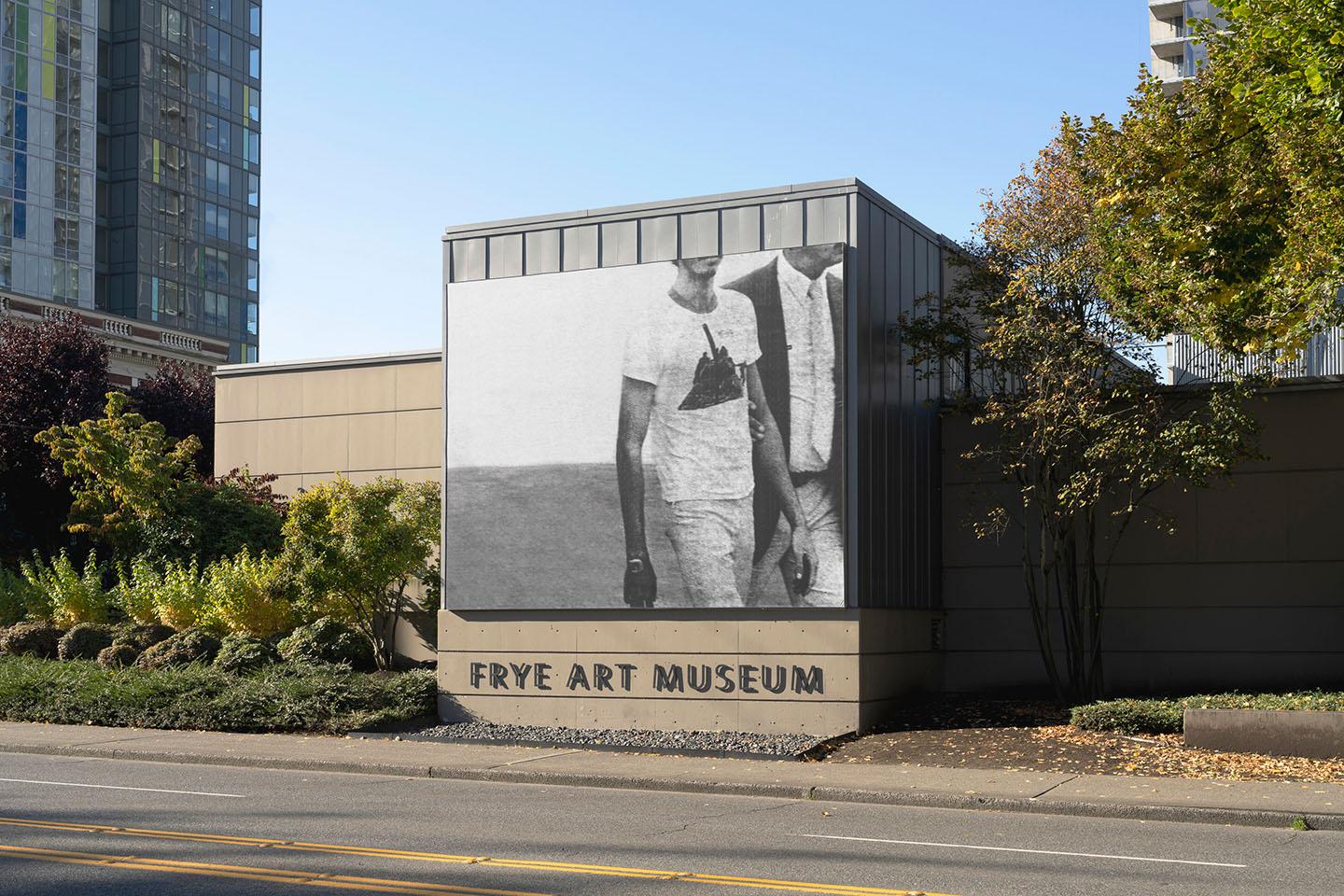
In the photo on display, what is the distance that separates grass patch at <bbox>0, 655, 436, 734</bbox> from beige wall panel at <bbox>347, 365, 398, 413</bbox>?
17.4 feet

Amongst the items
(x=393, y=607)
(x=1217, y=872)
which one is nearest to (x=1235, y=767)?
(x=1217, y=872)

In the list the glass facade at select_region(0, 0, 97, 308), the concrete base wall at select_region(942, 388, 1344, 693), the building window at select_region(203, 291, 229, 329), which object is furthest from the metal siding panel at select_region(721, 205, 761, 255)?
the building window at select_region(203, 291, 229, 329)

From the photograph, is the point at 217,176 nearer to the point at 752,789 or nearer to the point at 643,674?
the point at 643,674

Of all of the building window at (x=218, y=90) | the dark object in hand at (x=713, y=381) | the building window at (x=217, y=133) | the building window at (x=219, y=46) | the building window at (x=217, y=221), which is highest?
the building window at (x=219, y=46)

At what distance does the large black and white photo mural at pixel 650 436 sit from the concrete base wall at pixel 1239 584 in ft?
10.9

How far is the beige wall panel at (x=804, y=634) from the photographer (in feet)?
63.7

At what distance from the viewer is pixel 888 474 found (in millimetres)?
20562

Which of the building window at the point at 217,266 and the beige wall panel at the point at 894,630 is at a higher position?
the building window at the point at 217,266

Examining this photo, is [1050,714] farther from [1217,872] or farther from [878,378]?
[1217,872]

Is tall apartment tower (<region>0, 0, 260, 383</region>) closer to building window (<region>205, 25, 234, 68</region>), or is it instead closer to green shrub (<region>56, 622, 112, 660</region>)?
building window (<region>205, 25, 234, 68</region>)

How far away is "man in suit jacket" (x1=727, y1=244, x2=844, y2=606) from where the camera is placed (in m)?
19.7

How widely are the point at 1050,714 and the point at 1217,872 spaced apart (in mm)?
9337

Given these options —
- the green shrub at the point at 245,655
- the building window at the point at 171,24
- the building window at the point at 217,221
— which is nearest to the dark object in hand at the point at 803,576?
the green shrub at the point at 245,655

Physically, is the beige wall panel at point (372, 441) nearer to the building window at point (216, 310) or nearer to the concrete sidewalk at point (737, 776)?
the concrete sidewalk at point (737, 776)
